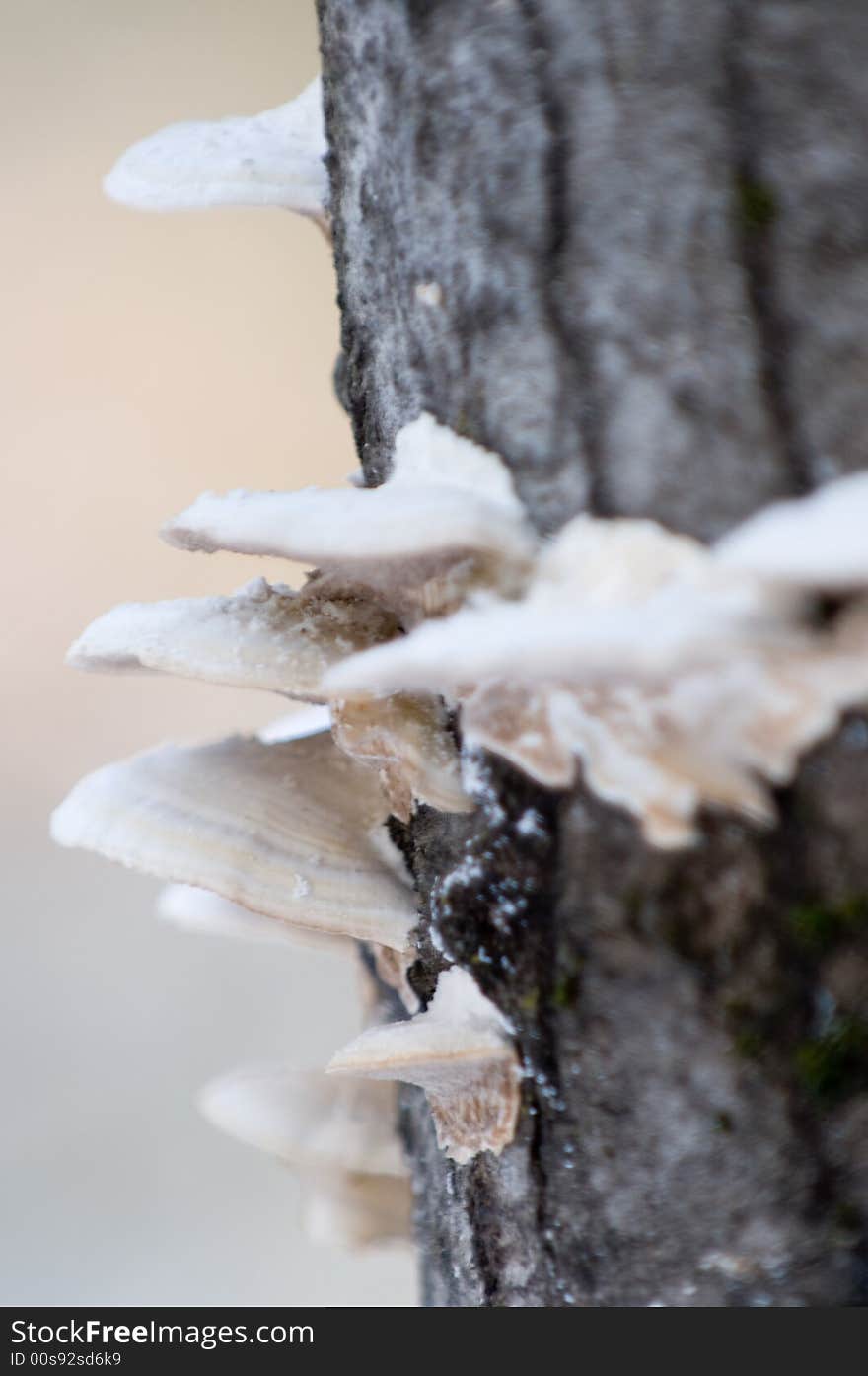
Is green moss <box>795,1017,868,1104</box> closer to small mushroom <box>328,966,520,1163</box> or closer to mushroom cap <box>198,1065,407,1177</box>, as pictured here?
small mushroom <box>328,966,520,1163</box>

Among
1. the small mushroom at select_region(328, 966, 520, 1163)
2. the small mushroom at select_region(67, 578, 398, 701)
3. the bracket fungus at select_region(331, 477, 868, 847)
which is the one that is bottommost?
the small mushroom at select_region(328, 966, 520, 1163)

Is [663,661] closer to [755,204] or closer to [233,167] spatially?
[755,204]

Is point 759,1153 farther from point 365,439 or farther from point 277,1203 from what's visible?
point 277,1203

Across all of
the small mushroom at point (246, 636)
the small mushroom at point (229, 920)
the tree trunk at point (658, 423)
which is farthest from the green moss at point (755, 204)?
the small mushroom at point (229, 920)

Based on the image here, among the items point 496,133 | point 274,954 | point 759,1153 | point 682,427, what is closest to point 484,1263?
point 759,1153

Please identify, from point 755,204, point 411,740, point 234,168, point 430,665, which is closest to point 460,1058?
point 411,740

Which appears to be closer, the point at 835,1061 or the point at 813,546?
the point at 813,546

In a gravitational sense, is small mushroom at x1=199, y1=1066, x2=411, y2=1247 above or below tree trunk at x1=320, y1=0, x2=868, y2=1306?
below

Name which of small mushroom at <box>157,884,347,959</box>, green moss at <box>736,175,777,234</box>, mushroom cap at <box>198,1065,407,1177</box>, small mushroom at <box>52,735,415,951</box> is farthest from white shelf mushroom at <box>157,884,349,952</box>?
green moss at <box>736,175,777,234</box>

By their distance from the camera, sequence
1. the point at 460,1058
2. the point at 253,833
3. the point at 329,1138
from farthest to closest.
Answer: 1. the point at 329,1138
2. the point at 253,833
3. the point at 460,1058
